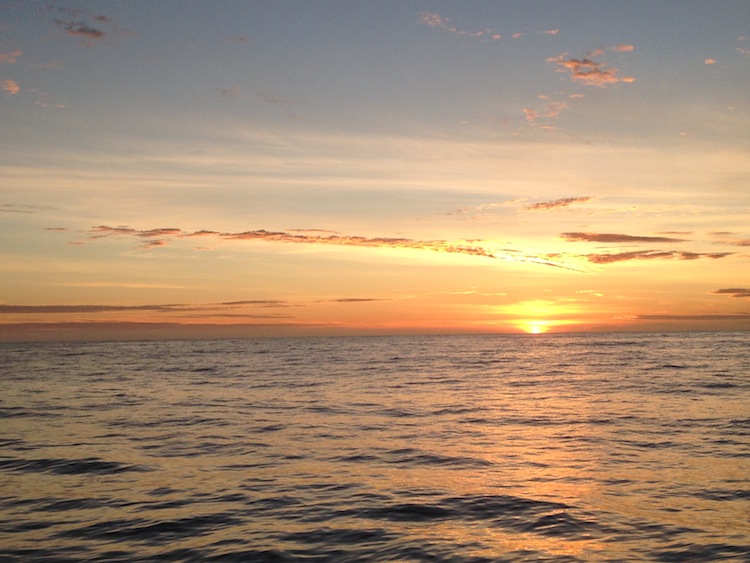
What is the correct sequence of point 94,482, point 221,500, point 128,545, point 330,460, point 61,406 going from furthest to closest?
1. point 61,406
2. point 330,460
3. point 94,482
4. point 221,500
5. point 128,545

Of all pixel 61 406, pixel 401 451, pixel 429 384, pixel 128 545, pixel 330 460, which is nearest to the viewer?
pixel 128 545

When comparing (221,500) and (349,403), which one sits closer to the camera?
(221,500)

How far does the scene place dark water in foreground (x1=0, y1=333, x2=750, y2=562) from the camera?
12.2m

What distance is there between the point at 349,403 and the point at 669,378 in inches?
1066

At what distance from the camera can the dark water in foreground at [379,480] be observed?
39.9ft

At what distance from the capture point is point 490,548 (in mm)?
11883

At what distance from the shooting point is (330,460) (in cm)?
1962

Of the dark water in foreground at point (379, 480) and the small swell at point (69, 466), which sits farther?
A: the small swell at point (69, 466)

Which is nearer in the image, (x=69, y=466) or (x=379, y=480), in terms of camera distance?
(x=379, y=480)

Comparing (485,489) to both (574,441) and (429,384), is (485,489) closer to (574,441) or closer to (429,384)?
(574,441)

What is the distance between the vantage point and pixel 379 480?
17.1 meters

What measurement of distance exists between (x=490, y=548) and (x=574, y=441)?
1176cm

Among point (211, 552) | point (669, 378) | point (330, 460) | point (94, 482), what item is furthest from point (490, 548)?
point (669, 378)

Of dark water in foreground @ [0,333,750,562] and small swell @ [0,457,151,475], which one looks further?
small swell @ [0,457,151,475]
